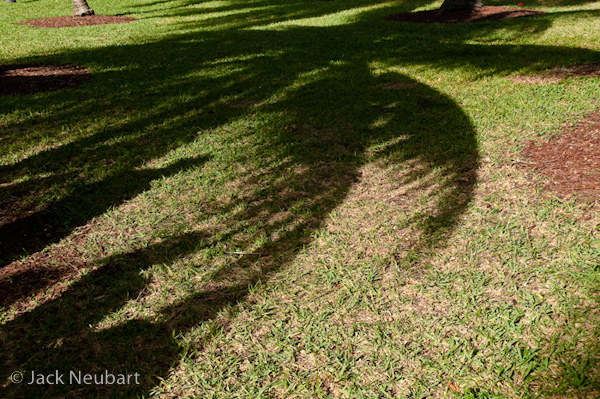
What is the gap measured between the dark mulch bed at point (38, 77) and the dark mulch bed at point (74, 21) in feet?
23.5

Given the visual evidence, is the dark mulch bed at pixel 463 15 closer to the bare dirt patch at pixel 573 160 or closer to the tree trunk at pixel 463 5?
the tree trunk at pixel 463 5

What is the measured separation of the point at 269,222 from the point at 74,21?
15.9 m

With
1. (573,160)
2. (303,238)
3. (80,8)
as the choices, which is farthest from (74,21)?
(573,160)

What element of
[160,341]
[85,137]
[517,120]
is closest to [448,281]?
[160,341]

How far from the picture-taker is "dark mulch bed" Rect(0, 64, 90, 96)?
286 inches

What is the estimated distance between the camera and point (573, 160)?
13.1ft

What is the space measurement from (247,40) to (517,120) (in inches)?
308

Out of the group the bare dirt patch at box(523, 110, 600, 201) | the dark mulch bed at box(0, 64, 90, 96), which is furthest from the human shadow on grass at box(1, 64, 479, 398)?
the dark mulch bed at box(0, 64, 90, 96)

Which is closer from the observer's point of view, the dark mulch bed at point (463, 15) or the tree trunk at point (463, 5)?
the dark mulch bed at point (463, 15)

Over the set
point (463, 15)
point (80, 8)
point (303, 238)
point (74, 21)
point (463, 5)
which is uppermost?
point (80, 8)

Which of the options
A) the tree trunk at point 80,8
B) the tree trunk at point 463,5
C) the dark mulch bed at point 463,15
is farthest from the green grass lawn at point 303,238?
the tree trunk at point 80,8

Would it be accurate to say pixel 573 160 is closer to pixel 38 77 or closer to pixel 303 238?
pixel 303 238

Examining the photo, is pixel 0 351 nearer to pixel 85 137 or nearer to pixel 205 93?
pixel 85 137

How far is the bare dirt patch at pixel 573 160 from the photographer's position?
3.65 meters
